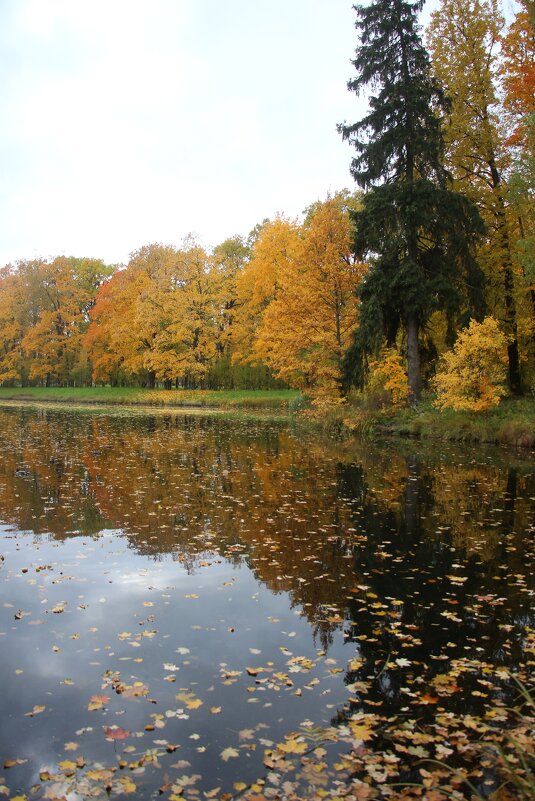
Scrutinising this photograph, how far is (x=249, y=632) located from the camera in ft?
18.2

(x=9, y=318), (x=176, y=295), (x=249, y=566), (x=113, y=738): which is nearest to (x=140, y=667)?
(x=113, y=738)

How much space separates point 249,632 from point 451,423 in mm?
17494

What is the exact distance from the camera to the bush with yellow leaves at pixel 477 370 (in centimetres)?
2025

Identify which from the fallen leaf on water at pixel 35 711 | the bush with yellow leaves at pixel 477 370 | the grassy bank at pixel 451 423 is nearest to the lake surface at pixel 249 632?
the fallen leaf on water at pixel 35 711

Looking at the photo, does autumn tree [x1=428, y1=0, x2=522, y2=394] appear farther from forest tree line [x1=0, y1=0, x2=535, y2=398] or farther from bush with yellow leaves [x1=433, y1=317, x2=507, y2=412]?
bush with yellow leaves [x1=433, y1=317, x2=507, y2=412]

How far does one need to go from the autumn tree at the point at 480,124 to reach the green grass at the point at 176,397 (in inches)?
556

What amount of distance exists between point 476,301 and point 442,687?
2043 centimetres

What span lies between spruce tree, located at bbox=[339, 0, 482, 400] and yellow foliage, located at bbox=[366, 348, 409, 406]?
448 mm

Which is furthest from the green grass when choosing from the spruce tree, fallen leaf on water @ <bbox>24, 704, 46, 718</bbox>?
fallen leaf on water @ <bbox>24, 704, 46, 718</bbox>

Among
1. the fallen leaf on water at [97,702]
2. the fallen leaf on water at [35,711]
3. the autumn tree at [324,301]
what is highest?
the autumn tree at [324,301]

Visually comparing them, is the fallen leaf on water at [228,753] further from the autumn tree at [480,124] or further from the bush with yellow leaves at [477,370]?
the autumn tree at [480,124]

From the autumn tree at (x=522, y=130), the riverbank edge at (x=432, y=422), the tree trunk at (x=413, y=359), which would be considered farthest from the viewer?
the tree trunk at (x=413, y=359)

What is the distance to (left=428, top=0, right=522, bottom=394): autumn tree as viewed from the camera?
24.4m

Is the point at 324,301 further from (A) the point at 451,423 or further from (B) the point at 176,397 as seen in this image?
(B) the point at 176,397
